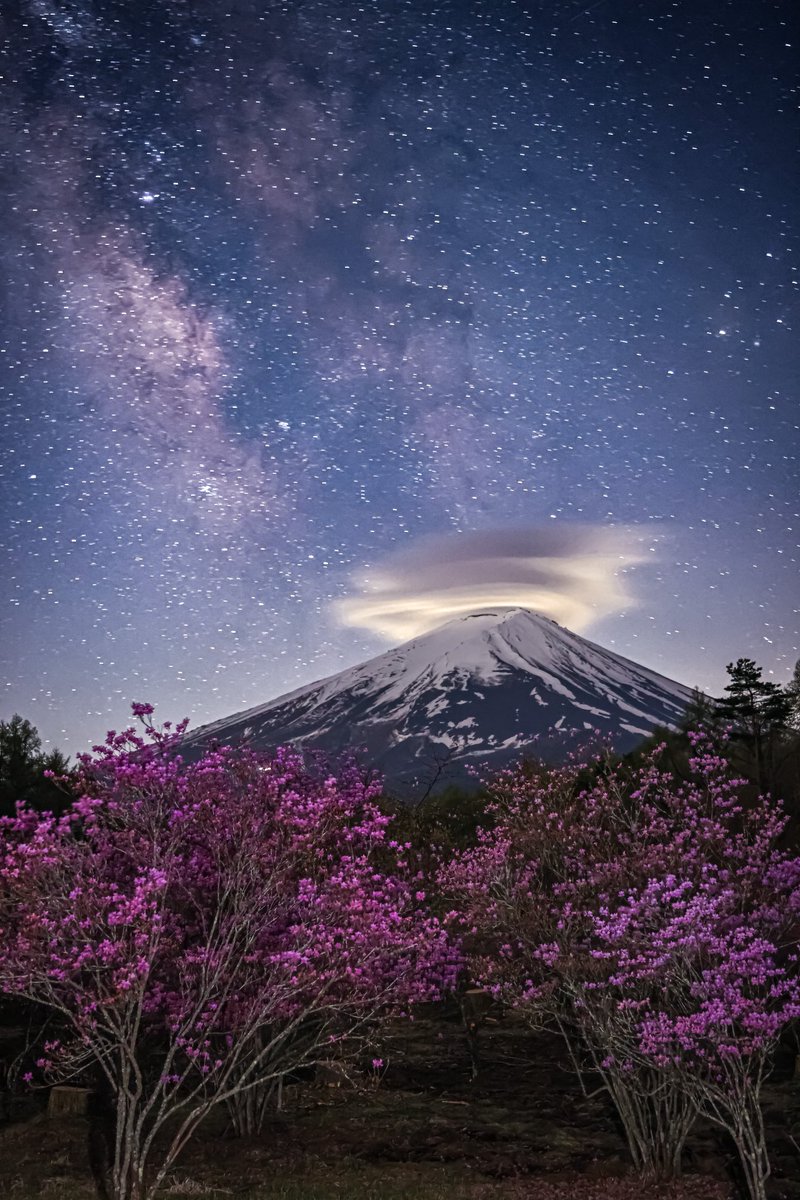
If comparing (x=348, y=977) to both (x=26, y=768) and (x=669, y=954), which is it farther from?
(x=26, y=768)

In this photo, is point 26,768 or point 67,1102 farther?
point 26,768

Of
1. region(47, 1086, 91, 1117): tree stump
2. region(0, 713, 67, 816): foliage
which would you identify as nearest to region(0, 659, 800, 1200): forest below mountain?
region(47, 1086, 91, 1117): tree stump

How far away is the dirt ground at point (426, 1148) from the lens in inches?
378

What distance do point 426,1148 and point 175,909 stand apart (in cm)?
466

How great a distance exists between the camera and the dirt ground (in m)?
9.59

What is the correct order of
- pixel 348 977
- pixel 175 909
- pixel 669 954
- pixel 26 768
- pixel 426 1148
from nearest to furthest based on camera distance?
pixel 669 954, pixel 175 909, pixel 348 977, pixel 426 1148, pixel 26 768

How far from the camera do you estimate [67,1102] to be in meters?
12.9

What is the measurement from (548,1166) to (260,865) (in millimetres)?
5285

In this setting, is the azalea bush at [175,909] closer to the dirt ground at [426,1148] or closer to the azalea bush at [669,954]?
the dirt ground at [426,1148]

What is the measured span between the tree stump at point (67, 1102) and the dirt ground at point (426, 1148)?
235mm

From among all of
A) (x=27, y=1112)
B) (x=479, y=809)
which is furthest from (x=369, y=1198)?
(x=479, y=809)

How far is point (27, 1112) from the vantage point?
43.4 ft

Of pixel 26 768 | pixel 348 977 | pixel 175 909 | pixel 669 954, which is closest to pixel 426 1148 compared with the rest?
pixel 348 977

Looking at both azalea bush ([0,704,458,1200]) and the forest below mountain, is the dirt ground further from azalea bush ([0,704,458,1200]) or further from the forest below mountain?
azalea bush ([0,704,458,1200])
